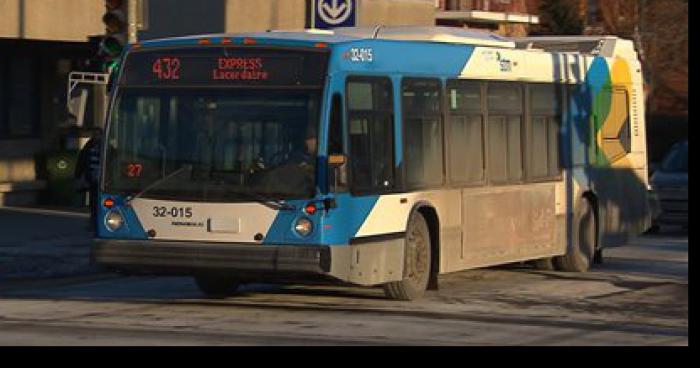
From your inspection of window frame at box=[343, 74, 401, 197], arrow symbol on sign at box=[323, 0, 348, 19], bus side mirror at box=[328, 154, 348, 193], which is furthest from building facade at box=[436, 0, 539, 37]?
bus side mirror at box=[328, 154, 348, 193]

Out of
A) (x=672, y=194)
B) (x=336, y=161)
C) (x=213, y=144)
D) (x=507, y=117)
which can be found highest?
(x=507, y=117)

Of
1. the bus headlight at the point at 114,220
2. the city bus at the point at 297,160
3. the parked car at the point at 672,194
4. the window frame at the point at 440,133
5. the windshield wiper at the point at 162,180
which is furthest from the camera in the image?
the parked car at the point at 672,194

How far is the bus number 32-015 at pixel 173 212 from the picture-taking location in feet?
43.8

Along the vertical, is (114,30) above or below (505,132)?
above

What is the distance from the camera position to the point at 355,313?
13734 millimetres

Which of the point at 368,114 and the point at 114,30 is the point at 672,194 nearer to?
the point at 114,30

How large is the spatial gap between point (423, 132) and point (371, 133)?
1096mm

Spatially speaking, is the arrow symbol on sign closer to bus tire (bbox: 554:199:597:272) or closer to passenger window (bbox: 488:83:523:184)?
passenger window (bbox: 488:83:523:184)

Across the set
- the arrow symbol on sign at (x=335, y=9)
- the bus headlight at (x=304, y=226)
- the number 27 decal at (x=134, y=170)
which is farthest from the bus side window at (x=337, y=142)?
the arrow symbol on sign at (x=335, y=9)

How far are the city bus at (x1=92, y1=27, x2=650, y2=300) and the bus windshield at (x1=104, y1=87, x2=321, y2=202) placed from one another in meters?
0.01

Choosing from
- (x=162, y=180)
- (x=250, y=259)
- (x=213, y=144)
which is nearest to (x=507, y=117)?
(x=213, y=144)

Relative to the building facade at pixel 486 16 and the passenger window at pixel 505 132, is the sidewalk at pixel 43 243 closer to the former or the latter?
the passenger window at pixel 505 132

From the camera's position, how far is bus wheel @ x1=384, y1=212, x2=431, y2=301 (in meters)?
14.4

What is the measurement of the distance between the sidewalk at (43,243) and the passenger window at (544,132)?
18.4 ft
